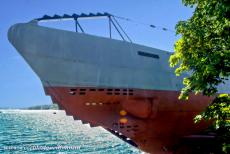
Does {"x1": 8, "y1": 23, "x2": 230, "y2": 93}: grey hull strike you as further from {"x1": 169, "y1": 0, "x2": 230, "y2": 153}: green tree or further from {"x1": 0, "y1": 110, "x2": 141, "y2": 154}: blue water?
{"x1": 0, "y1": 110, "x2": 141, "y2": 154}: blue water

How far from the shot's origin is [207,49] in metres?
10.3

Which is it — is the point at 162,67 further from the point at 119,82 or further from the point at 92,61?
the point at 92,61

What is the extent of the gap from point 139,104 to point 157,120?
170cm

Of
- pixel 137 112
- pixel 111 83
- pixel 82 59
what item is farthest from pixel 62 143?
pixel 82 59

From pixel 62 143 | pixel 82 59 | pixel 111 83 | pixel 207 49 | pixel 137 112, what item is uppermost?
pixel 82 59

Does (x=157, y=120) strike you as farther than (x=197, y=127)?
No

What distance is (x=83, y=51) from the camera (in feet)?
46.9

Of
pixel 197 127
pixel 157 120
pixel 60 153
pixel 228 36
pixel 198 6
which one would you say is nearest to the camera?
pixel 228 36

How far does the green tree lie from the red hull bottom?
4309 mm

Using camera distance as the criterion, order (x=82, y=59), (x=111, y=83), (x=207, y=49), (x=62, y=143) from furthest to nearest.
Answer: (x=62, y=143), (x=111, y=83), (x=82, y=59), (x=207, y=49)

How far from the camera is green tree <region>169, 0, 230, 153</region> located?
9.22 metres

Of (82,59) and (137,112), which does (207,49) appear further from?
(82,59)

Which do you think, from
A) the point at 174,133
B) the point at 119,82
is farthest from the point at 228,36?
the point at 174,133

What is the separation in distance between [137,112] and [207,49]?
5748 mm
